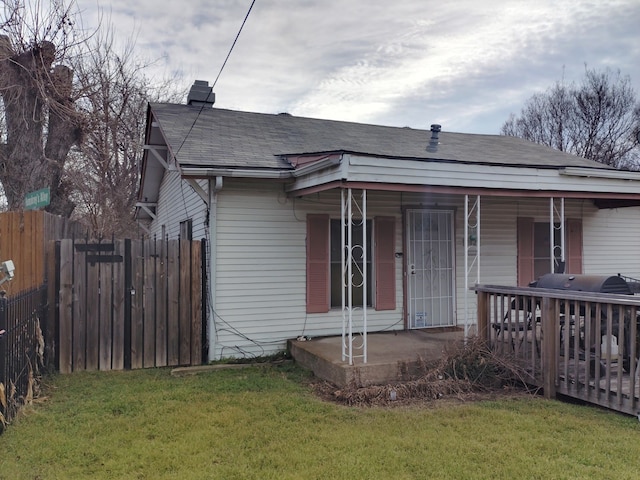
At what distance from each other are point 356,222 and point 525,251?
3.42m

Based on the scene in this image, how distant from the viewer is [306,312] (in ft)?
23.8

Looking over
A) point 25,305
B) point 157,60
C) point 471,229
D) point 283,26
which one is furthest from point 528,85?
point 25,305

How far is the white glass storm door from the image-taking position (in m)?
7.98

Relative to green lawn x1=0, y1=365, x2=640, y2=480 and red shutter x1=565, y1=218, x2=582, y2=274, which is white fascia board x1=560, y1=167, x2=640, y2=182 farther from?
green lawn x1=0, y1=365, x2=640, y2=480

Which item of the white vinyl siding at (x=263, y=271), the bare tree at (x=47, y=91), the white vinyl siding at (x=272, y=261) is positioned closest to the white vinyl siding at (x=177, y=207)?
the white vinyl siding at (x=272, y=261)

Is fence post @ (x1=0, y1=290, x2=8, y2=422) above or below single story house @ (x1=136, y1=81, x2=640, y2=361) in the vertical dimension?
below

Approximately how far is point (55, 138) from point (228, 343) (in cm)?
801

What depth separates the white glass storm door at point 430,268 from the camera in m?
7.98

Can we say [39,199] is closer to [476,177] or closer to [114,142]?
[476,177]

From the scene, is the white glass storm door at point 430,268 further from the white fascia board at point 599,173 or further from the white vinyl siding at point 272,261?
the white fascia board at point 599,173

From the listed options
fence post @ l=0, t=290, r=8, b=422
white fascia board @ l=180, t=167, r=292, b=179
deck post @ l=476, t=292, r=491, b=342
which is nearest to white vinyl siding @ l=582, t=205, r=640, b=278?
deck post @ l=476, t=292, r=491, b=342

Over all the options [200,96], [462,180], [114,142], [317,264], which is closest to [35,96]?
[200,96]

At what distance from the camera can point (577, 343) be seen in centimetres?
488

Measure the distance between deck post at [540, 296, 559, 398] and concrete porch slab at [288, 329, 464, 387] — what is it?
115cm
